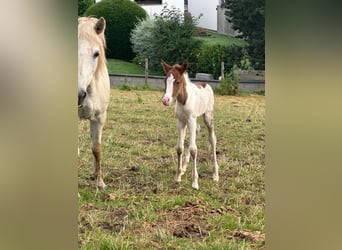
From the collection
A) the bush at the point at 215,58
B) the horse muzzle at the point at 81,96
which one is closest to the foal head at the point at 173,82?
the bush at the point at 215,58

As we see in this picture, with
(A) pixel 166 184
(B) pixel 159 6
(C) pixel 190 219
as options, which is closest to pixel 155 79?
(B) pixel 159 6

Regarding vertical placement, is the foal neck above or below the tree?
below

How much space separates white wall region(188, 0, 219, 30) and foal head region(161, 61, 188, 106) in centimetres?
31

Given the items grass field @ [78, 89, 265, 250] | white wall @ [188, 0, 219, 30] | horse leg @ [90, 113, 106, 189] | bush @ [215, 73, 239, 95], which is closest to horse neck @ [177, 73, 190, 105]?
grass field @ [78, 89, 265, 250]

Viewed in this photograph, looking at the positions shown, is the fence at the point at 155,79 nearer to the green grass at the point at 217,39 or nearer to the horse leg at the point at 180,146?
the green grass at the point at 217,39

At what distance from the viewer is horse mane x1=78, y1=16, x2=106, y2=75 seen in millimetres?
3170

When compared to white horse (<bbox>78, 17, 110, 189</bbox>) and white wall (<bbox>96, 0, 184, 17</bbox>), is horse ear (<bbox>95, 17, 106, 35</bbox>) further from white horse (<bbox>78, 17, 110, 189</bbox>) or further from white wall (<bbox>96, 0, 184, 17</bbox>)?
white wall (<bbox>96, 0, 184, 17</bbox>)

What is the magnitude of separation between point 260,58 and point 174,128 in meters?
0.73

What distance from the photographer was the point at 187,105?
332 centimetres

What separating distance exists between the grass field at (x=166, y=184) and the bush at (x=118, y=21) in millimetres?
274

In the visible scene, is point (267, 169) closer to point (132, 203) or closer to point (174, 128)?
point (174, 128)

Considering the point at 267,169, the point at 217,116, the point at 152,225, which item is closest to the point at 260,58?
the point at 217,116

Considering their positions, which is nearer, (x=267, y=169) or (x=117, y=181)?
(x=267, y=169)
